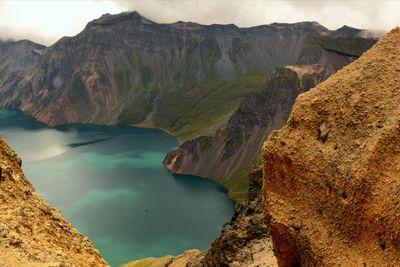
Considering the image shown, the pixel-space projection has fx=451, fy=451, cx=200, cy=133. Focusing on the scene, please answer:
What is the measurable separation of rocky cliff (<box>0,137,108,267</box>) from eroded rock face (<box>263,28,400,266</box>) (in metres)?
16.0

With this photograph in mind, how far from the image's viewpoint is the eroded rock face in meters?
30.4

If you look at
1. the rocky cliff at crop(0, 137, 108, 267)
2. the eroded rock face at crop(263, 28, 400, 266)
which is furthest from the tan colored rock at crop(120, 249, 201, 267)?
the rocky cliff at crop(0, 137, 108, 267)

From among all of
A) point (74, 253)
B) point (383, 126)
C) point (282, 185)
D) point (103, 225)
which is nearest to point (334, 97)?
point (383, 126)

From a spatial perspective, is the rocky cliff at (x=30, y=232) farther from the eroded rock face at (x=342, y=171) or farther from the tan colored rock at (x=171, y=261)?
the tan colored rock at (x=171, y=261)

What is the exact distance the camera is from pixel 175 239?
6860 inches

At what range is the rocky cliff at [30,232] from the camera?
21938mm

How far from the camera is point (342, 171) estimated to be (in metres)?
32.8

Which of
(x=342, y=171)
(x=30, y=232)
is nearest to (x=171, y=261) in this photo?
(x=342, y=171)

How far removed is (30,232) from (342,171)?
21.4 meters

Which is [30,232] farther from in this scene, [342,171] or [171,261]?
[171,261]

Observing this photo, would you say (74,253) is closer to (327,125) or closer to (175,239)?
(327,125)

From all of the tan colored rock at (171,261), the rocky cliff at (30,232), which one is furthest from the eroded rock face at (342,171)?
the tan colored rock at (171,261)

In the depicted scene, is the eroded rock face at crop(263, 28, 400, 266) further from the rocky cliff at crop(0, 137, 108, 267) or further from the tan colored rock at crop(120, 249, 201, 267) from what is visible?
the tan colored rock at crop(120, 249, 201, 267)

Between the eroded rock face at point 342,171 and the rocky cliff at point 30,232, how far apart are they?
16.0m
